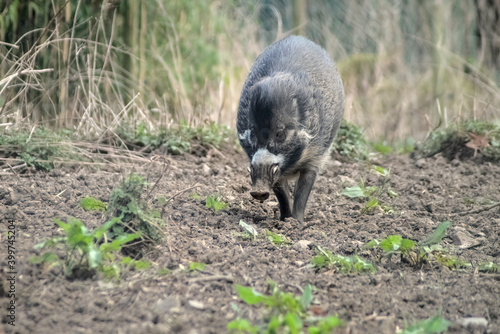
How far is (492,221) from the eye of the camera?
3.91 meters

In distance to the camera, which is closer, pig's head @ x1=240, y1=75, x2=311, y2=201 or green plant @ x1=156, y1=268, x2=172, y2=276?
green plant @ x1=156, y1=268, x2=172, y2=276

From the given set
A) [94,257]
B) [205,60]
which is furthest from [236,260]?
[205,60]

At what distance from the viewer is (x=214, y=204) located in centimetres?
380

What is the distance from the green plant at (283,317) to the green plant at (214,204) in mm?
1338

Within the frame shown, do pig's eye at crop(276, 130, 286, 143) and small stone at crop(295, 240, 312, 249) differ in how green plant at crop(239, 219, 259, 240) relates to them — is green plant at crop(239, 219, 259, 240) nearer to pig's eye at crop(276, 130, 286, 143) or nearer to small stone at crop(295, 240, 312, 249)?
small stone at crop(295, 240, 312, 249)

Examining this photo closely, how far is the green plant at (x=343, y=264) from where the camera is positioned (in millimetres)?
2930

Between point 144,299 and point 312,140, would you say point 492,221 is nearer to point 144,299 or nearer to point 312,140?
point 312,140

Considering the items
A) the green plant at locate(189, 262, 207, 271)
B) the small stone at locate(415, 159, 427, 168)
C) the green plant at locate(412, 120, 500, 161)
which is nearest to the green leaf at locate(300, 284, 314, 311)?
the green plant at locate(189, 262, 207, 271)

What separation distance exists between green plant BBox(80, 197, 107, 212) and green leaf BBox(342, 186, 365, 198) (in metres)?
2.09

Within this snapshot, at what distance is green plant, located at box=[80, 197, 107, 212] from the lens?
11.3 ft

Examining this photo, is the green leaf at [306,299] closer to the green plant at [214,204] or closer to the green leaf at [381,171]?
the green plant at [214,204]

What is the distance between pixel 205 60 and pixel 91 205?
4.97 metres

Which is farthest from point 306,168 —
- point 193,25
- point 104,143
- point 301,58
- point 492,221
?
point 193,25

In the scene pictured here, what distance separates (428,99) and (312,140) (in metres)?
6.70
